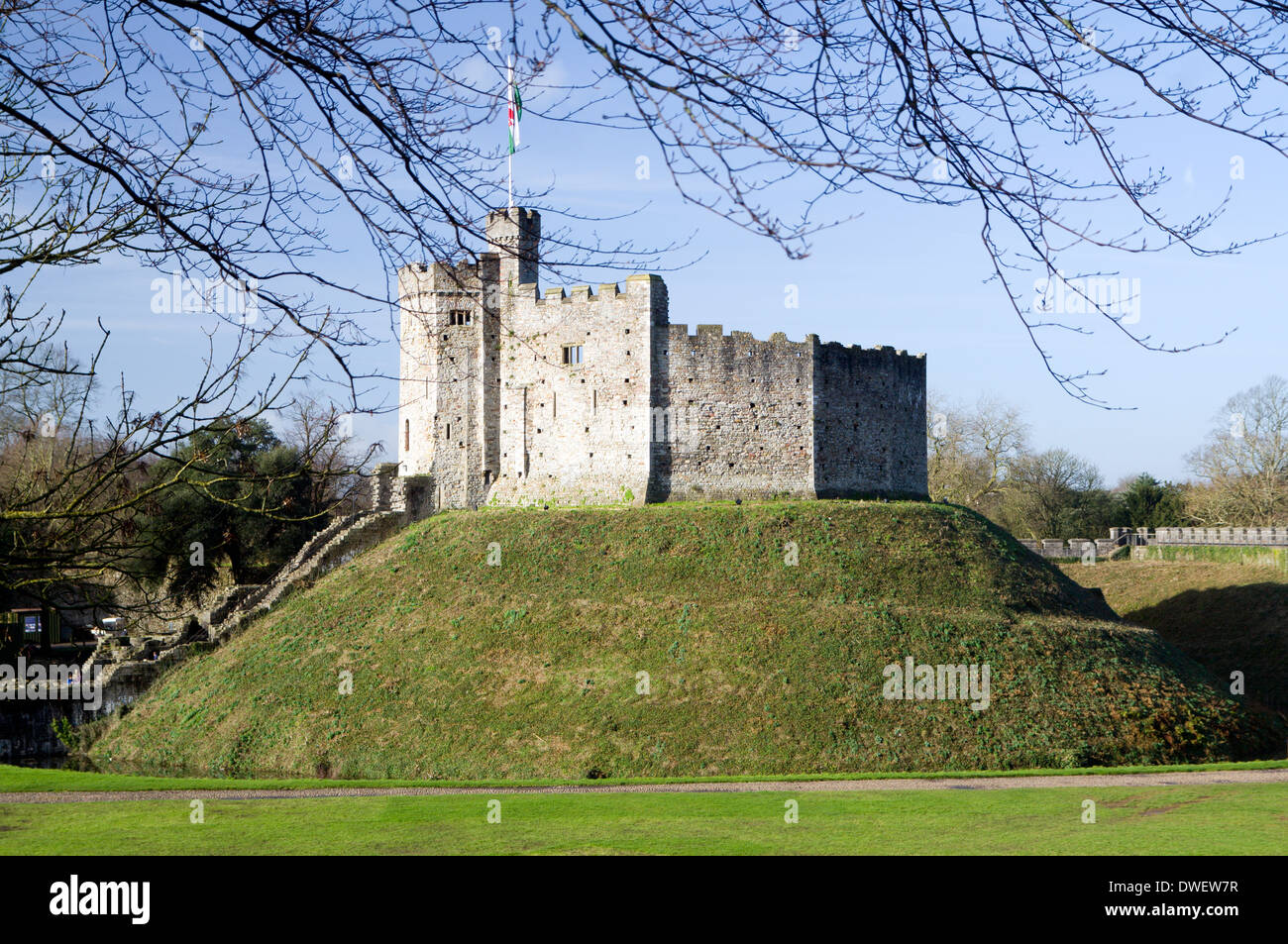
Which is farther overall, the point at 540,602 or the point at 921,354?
the point at 921,354

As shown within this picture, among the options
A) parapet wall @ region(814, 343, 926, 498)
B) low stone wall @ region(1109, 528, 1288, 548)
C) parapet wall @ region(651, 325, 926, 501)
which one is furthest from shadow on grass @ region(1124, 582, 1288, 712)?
parapet wall @ region(651, 325, 926, 501)

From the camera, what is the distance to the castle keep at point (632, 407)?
3741 cm

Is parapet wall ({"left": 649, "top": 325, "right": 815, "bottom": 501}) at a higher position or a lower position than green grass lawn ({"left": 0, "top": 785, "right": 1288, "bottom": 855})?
higher

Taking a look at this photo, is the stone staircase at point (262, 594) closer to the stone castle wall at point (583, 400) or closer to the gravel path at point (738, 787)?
the stone castle wall at point (583, 400)

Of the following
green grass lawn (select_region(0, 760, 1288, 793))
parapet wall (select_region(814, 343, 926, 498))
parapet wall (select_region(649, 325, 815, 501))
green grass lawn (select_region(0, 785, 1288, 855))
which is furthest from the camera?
parapet wall (select_region(814, 343, 926, 498))

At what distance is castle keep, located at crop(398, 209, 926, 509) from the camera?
37406mm

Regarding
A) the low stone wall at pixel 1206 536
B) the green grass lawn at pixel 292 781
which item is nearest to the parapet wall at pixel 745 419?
the green grass lawn at pixel 292 781

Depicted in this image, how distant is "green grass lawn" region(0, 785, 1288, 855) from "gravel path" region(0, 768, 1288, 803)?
899mm

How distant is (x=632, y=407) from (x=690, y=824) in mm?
23229

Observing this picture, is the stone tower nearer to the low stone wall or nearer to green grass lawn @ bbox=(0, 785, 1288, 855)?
green grass lawn @ bbox=(0, 785, 1288, 855)
